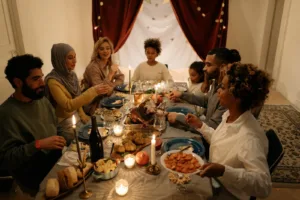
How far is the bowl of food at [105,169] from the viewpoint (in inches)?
46.3

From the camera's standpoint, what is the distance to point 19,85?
1547 mm

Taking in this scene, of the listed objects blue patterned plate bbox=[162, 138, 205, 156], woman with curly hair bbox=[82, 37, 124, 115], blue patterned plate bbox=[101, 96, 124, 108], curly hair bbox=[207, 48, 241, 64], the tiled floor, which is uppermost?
curly hair bbox=[207, 48, 241, 64]

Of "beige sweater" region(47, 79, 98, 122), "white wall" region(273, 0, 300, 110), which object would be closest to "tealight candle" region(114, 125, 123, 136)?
"beige sweater" region(47, 79, 98, 122)

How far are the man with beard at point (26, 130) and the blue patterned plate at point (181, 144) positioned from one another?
63cm

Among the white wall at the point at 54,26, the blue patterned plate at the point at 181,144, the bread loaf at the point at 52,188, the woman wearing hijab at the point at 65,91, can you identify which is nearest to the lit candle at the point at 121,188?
the bread loaf at the point at 52,188

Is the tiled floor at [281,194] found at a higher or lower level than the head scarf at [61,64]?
lower

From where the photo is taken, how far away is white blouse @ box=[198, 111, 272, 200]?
41.5 inches

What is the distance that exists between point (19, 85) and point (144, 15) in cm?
332

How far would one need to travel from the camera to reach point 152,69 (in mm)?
3148

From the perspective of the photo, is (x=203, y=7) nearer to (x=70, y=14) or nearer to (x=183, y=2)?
(x=183, y=2)

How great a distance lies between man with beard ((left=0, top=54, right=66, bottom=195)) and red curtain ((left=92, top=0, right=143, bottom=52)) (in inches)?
116

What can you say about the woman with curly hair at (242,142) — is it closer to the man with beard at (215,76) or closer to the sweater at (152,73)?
the man with beard at (215,76)

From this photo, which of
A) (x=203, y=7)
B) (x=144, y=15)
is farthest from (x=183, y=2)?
(x=144, y=15)

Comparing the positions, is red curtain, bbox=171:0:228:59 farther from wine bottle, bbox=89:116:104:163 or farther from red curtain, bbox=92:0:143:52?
wine bottle, bbox=89:116:104:163
